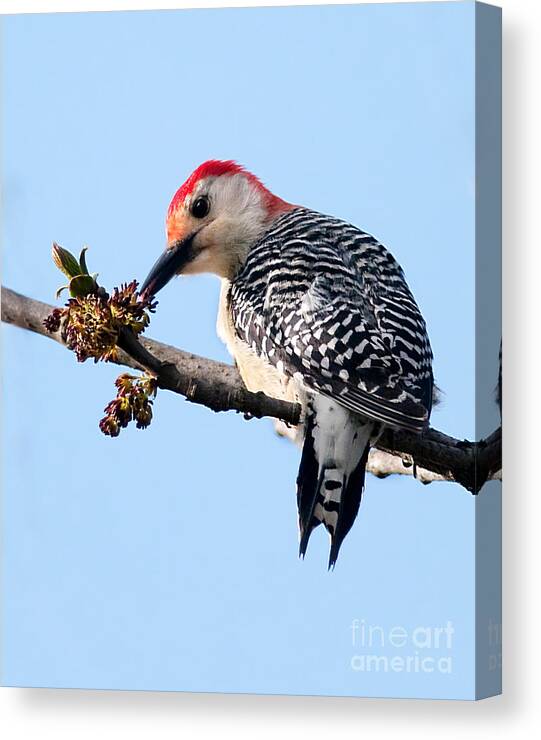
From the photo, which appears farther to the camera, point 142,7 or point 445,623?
point 142,7

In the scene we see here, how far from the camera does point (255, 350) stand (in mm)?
4277

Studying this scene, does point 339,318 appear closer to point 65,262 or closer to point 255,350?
point 255,350

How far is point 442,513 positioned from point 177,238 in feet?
3.26

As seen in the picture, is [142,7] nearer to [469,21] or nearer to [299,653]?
[469,21]

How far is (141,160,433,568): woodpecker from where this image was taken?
4.14 meters

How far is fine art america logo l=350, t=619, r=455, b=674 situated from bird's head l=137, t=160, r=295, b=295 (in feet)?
3.21

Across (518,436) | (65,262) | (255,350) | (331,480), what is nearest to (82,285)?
(65,262)

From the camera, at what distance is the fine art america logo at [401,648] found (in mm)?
4195

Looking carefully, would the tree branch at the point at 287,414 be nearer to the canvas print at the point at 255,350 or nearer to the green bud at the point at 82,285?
the canvas print at the point at 255,350

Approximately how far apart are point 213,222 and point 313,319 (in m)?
0.45

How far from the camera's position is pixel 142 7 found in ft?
14.8

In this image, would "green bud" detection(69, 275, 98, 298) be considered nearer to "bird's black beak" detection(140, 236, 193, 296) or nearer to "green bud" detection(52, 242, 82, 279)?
"green bud" detection(52, 242, 82, 279)

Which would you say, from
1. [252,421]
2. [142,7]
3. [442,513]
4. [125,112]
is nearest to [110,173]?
[125,112]

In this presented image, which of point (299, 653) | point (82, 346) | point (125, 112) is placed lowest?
point (299, 653)
